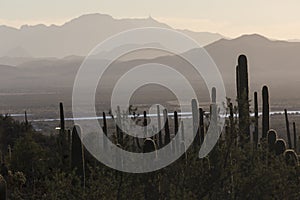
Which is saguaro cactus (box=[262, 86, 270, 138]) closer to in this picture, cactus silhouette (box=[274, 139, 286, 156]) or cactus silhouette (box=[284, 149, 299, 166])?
cactus silhouette (box=[274, 139, 286, 156])

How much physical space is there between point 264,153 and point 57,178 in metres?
5.84

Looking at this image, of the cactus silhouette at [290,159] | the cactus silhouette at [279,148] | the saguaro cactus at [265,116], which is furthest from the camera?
the saguaro cactus at [265,116]

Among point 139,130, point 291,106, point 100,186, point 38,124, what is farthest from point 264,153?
point 291,106

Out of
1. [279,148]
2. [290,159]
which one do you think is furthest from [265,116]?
[290,159]

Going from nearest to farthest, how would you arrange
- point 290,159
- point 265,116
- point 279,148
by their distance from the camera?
point 290,159
point 279,148
point 265,116

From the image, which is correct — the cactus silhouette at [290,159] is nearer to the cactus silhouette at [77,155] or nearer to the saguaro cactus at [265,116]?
the saguaro cactus at [265,116]

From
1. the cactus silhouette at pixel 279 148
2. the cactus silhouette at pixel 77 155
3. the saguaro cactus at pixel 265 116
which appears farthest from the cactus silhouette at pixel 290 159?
the cactus silhouette at pixel 77 155

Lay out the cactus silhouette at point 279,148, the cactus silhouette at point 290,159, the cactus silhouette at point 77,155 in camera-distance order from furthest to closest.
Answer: the cactus silhouette at point 279,148 → the cactus silhouette at point 77,155 → the cactus silhouette at point 290,159

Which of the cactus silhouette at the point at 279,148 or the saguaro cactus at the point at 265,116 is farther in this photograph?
the saguaro cactus at the point at 265,116

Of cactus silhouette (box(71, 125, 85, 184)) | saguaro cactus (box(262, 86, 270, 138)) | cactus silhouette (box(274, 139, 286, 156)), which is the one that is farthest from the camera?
saguaro cactus (box(262, 86, 270, 138))

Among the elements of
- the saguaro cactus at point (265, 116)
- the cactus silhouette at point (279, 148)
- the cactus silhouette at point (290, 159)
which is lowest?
the cactus silhouette at point (290, 159)

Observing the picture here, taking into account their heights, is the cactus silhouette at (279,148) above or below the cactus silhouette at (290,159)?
above

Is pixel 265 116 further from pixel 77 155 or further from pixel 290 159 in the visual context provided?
pixel 77 155

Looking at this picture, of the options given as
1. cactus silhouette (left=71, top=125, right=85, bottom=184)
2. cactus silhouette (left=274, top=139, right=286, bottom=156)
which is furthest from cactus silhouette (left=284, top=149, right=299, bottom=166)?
cactus silhouette (left=71, top=125, right=85, bottom=184)
